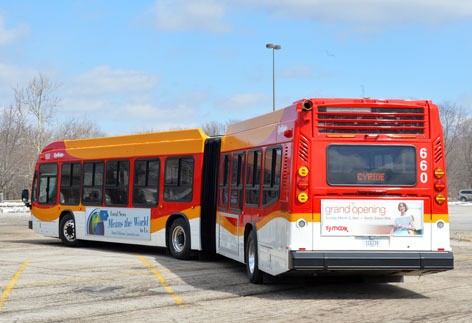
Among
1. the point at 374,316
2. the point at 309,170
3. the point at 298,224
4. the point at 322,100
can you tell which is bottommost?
the point at 374,316

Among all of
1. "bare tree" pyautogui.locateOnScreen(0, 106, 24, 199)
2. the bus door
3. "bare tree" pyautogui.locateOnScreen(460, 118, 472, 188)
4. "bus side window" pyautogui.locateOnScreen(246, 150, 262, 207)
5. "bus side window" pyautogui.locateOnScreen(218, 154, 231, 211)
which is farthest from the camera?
"bare tree" pyautogui.locateOnScreen(460, 118, 472, 188)

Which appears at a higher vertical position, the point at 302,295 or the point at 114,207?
the point at 114,207

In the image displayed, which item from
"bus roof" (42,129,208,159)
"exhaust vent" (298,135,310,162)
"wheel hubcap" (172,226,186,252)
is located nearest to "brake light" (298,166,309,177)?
"exhaust vent" (298,135,310,162)

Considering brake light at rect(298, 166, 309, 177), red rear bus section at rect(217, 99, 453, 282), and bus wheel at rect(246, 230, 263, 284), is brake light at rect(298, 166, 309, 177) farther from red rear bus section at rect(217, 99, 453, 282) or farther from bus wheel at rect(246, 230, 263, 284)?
bus wheel at rect(246, 230, 263, 284)

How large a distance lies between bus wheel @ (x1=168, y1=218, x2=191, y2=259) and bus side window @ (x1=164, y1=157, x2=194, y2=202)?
1.90 ft

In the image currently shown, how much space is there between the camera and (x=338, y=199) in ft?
34.8

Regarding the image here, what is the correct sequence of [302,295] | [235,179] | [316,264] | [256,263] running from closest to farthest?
[316,264] < [302,295] < [256,263] < [235,179]

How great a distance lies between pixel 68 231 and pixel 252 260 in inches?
387

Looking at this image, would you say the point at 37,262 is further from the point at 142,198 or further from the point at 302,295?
the point at 302,295

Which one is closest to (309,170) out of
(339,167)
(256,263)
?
(339,167)

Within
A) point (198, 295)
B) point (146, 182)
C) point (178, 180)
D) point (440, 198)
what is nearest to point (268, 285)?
point (198, 295)

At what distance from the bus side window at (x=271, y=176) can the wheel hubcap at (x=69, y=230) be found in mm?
10107

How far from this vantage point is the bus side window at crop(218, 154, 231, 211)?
14.7 metres

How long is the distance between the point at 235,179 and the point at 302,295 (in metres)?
3.63
